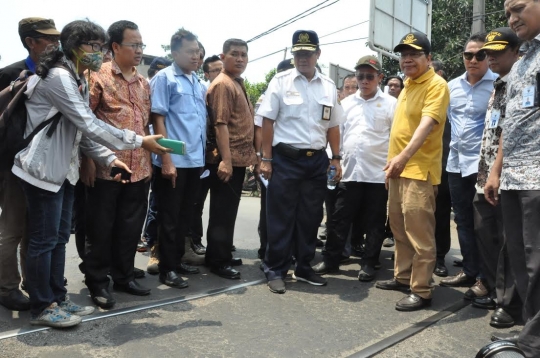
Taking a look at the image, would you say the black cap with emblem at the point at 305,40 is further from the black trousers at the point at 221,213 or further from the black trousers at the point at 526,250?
the black trousers at the point at 526,250

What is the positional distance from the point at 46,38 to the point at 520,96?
129 inches

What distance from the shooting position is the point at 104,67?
393 cm

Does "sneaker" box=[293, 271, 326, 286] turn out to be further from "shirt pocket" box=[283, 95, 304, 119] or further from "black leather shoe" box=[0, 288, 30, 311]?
"black leather shoe" box=[0, 288, 30, 311]

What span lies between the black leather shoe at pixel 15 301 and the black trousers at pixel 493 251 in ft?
11.0

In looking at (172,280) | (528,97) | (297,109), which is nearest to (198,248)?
(172,280)

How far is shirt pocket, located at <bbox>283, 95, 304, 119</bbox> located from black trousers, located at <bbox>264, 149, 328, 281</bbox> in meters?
0.36

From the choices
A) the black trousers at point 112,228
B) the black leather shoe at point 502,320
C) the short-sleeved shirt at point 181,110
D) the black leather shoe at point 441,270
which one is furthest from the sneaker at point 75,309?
the black leather shoe at point 441,270

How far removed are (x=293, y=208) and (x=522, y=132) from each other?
2.09 metres

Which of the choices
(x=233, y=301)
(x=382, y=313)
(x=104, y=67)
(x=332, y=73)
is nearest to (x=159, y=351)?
(x=233, y=301)

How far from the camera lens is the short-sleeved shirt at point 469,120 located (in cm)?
438

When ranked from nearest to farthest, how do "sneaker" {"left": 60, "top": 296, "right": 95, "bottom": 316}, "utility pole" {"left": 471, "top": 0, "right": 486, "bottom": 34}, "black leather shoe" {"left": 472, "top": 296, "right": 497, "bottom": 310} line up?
"sneaker" {"left": 60, "top": 296, "right": 95, "bottom": 316} < "black leather shoe" {"left": 472, "top": 296, "right": 497, "bottom": 310} < "utility pole" {"left": 471, "top": 0, "right": 486, "bottom": 34}

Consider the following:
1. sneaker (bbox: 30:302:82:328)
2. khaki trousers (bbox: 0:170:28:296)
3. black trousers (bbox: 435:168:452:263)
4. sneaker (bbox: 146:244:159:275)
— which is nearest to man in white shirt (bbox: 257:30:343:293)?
sneaker (bbox: 146:244:159:275)

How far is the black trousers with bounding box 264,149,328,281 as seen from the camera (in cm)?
448

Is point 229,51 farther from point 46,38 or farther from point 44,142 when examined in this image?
point 44,142
